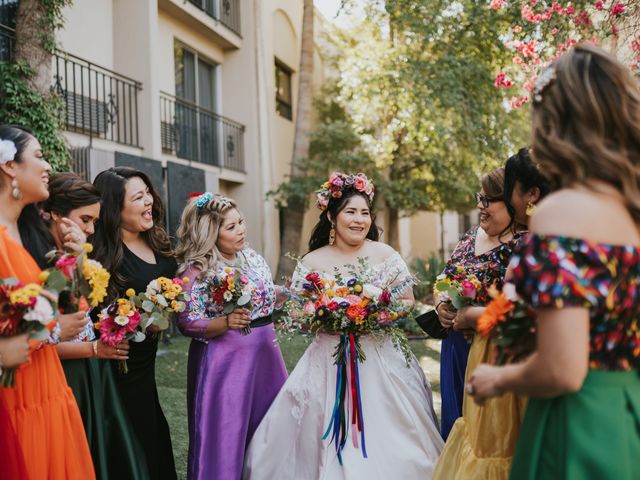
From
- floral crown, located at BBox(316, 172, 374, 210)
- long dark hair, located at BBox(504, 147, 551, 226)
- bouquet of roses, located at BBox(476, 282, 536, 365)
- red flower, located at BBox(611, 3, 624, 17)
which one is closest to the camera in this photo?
bouquet of roses, located at BBox(476, 282, 536, 365)

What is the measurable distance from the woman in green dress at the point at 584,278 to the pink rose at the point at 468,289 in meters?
0.92

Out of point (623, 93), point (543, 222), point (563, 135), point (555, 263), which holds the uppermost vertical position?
point (623, 93)

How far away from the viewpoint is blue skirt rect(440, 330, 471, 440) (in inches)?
170

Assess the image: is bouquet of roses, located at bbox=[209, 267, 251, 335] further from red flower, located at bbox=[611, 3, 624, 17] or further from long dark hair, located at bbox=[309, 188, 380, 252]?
red flower, located at bbox=[611, 3, 624, 17]

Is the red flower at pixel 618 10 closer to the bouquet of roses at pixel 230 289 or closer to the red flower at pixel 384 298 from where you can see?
the red flower at pixel 384 298

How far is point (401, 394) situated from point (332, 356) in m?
0.60

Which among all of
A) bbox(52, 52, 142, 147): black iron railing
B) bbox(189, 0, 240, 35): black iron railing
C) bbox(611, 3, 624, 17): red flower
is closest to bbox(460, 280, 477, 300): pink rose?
bbox(611, 3, 624, 17): red flower

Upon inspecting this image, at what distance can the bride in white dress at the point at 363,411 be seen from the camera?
4.16 meters

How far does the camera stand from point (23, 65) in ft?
27.2

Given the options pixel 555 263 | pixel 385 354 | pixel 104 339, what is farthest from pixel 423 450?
pixel 555 263

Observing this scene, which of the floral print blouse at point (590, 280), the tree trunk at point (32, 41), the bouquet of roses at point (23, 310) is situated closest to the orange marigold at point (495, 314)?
the floral print blouse at point (590, 280)

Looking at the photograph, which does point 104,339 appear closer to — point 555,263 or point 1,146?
point 1,146

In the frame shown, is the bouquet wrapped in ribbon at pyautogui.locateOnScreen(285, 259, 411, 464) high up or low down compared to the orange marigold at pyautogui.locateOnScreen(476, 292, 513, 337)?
down

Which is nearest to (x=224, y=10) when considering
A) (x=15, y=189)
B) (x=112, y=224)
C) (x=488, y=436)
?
(x=112, y=224)
